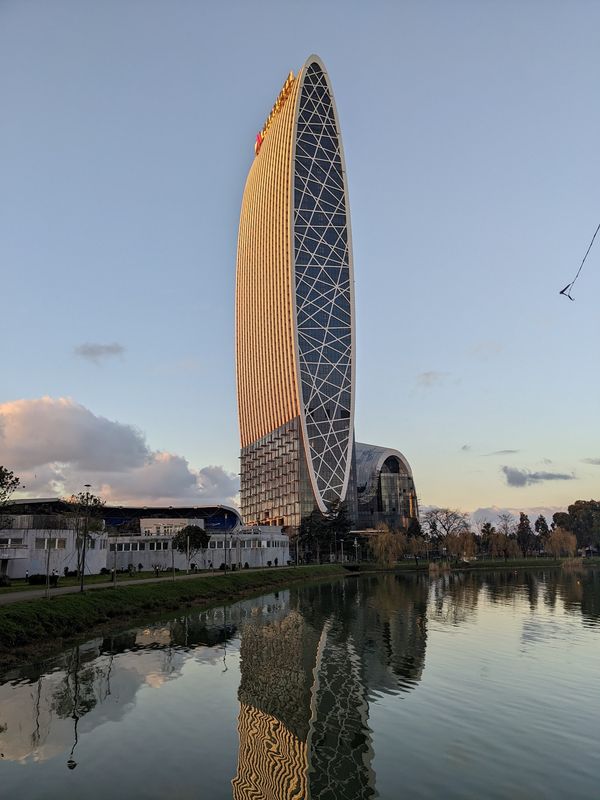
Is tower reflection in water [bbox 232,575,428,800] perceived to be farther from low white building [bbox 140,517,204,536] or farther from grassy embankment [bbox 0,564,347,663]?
low white building [bbox 140,517,204,536]

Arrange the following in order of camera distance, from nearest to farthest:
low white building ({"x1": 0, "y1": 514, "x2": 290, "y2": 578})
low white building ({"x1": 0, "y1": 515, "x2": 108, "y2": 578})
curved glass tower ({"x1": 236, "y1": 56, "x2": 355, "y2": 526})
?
low white building ({"x1": 0, "y1": 515, "x2": 108, "y2": 578}) < low white building ({"x1": 0, "y1": 514, "x2": 290, "y2": 578}) < curved glass tower ({"x1": 236, "y1": 56, "x2": 355, "y2": 526})

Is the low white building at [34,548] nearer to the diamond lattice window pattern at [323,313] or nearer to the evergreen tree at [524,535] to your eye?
the diamond lattice window pattern at [323,313]

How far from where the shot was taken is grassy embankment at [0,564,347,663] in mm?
35250

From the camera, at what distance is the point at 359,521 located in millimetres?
199125

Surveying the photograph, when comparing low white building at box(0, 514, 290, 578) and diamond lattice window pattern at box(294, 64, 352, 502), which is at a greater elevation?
diamond lattice window pattern at box(294, 64, 352, 502)

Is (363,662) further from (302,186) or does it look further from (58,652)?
(302,186)

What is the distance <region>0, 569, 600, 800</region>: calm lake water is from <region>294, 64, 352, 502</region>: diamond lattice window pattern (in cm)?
13121

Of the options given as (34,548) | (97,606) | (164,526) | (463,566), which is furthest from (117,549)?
(463,566)

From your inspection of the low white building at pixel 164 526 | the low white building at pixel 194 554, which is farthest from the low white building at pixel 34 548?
the low white building at pixel 164 526

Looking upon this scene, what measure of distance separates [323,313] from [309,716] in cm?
16287

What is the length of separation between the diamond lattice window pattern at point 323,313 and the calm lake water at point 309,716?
430ft

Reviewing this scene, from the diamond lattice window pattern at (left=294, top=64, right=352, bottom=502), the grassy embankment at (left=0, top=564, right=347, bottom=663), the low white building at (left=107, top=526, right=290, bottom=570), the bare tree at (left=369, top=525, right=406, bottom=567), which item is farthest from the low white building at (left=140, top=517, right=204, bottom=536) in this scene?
the grassy embankment at (left=0, top=564, right=347, bottom=663)

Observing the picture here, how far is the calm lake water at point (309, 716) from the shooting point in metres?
17.3

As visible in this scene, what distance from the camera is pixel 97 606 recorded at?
46.2m
